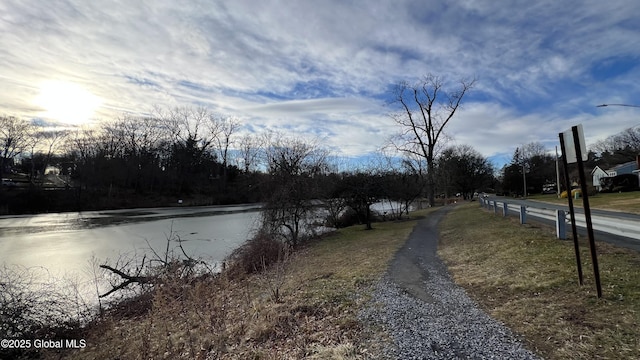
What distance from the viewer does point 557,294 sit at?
562 cm

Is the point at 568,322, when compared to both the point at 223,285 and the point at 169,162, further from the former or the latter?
the point at 169,162

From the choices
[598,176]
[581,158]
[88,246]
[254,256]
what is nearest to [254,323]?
[581,158]

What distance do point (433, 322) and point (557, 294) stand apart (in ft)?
6.78

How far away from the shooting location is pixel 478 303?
19.0 ft

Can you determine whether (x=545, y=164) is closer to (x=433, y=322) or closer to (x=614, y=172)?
(x=614, y=172)

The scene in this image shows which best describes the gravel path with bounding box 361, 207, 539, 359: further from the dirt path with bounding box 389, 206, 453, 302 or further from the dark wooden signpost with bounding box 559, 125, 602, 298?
the dark wooden signpost with bounding box 559, 125, 602, 298

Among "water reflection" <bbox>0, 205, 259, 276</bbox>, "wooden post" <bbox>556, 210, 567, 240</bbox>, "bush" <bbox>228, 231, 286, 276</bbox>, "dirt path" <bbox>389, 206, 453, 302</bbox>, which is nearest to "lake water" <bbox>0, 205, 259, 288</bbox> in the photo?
"water reflection" <bbox>0, 205, 259, 276</bbox>

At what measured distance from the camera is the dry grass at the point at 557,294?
4.04m

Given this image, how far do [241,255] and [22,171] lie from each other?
80750 mm

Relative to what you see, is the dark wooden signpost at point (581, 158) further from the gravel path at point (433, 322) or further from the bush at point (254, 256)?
the bush at point (254, 256)

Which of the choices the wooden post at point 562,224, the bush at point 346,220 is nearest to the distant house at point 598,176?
the bush at point 346,220

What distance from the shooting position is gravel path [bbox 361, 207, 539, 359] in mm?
4129

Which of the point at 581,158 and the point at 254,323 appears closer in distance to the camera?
the point at 581,158

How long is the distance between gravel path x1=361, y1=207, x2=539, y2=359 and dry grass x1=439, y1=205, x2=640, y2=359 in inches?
10.0
